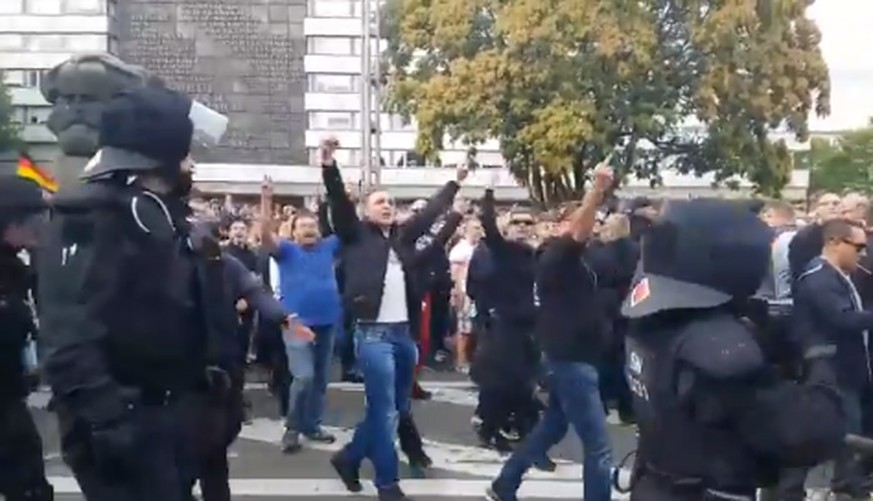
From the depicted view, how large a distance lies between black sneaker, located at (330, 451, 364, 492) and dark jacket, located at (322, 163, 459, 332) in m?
0.90

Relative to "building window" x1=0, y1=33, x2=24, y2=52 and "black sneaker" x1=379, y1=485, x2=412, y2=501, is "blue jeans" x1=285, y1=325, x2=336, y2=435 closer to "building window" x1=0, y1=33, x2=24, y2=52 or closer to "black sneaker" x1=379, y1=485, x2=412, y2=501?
"black sneaker" x1=379, y1=485, x2=412, y2=501

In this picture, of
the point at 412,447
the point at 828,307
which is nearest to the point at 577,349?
the point at 828,307

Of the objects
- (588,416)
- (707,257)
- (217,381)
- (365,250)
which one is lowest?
(588,416)

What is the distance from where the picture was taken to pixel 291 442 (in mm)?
10742

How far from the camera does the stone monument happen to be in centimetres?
886

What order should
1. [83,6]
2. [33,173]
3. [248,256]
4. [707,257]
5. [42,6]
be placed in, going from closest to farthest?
[707,257]
[33,173]
[248,256]
[83,6]
[42,6]

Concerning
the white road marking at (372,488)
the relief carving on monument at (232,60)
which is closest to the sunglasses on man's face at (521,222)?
the white road marking at (372,488)

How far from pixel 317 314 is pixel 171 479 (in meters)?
6.14

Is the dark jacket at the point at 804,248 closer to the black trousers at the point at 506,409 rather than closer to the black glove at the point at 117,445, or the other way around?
the black trousers at the point at 506,409

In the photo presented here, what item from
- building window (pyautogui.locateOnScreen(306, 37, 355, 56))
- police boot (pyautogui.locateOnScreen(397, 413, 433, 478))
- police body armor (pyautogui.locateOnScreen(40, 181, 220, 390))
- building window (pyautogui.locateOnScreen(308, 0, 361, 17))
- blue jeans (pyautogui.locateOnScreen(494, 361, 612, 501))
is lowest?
police boot (pyautogui.locateOnScreen(397, 413, 433, 478))

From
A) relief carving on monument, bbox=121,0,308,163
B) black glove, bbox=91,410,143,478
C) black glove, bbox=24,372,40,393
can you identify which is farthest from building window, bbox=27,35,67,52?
black glove, bbox=91,410,143,478

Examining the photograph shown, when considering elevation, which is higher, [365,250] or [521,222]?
[365,250]

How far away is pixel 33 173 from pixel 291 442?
3.85m

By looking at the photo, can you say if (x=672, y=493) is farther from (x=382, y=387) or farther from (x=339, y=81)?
(x=339, y=81)
